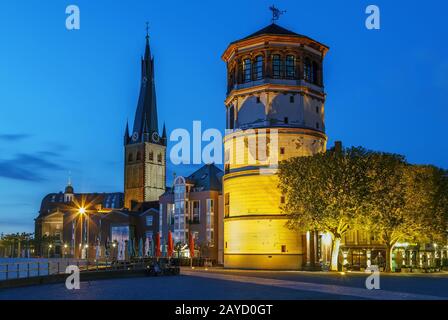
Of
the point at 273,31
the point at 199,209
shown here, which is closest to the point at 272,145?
the point at 273,31

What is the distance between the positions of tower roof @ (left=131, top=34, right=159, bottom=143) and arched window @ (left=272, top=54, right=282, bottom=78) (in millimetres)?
122762

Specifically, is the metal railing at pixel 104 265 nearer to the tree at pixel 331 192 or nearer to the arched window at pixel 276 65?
the tree at pixel 331 192

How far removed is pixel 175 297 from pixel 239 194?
42.5 metres

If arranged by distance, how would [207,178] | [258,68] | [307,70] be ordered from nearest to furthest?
1. [258,68]
2. [307,70]
3. [207,178]

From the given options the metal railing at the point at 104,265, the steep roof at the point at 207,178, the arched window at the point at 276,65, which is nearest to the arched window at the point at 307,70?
the arched window at the point at 276,65

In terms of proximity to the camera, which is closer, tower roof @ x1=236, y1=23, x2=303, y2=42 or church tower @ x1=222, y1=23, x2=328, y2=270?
church tower @ x1=222, y1=23, x2=328, y2=270

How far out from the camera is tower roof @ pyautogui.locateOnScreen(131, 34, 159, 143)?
7662 inches

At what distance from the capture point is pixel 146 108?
195375 millimetres

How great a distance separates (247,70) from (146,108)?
400 ft

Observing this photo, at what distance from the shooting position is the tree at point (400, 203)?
2440 inches

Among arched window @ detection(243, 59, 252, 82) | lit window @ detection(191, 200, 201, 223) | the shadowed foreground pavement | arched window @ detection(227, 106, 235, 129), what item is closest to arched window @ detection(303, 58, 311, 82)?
arched window @ detection(243, 59, 252, 82)

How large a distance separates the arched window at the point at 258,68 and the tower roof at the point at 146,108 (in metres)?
122

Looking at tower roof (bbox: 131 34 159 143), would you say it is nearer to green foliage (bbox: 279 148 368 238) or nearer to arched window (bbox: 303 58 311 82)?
arched window (bbox: 303 58 311 82)

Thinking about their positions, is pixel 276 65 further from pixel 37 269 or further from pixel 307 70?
pixel 37 269
